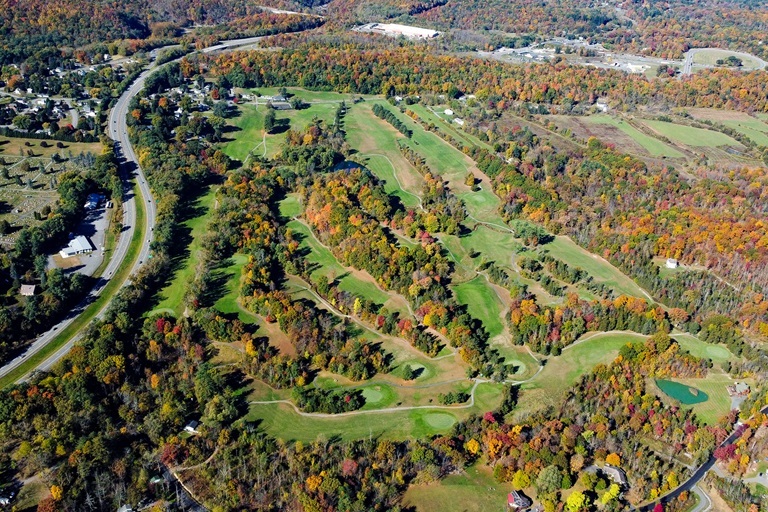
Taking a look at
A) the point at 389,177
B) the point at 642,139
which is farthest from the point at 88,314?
the point at 642,139

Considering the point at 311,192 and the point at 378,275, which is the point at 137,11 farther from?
the point at 378,275

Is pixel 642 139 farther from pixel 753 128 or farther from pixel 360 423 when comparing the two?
pixel 360 423

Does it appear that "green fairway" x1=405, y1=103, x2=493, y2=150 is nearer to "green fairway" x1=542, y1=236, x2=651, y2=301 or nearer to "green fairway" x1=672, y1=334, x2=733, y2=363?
"green fairway" x1=542, y1=236, x2=651, y2=301

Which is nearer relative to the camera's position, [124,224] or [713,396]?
[713,396]

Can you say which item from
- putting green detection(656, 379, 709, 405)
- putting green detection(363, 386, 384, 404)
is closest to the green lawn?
putting green detection(656, 379, 709, 405)

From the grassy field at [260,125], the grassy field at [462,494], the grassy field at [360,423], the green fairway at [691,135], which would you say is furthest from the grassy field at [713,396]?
the grassy field at [260,125]

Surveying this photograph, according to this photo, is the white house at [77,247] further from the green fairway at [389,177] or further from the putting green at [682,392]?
the putting green at [682,392]
